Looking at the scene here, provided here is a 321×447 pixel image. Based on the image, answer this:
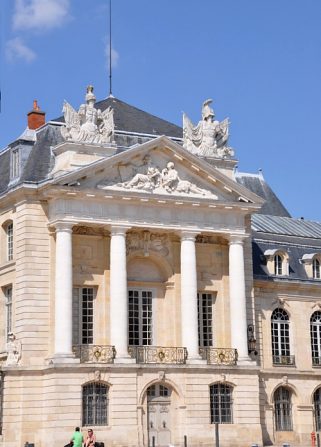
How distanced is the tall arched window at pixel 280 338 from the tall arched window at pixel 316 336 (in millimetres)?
1496

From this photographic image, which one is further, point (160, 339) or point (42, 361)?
point (160, 339)

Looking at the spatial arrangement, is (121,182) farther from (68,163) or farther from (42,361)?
(42,361)

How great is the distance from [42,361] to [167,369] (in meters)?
5.01

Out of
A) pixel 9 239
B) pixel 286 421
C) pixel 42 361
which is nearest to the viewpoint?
pixel 42 361

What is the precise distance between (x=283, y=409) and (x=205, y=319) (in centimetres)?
591

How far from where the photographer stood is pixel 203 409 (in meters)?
40.8

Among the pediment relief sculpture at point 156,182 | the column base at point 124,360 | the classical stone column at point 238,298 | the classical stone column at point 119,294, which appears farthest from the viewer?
the classical stone column at point 238,298

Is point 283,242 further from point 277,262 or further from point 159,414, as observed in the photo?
point 159,414

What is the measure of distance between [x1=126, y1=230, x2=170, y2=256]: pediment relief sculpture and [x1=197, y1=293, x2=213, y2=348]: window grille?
2.59 meters

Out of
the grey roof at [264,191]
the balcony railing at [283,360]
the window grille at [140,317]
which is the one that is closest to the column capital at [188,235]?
the window grille at [140,317]

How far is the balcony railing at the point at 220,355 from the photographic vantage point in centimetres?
4194

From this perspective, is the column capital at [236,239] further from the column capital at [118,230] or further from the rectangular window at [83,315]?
the rectangular window at [83,315]

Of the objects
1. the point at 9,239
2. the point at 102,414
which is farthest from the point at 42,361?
the point at 9,239

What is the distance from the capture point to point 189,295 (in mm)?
41219
